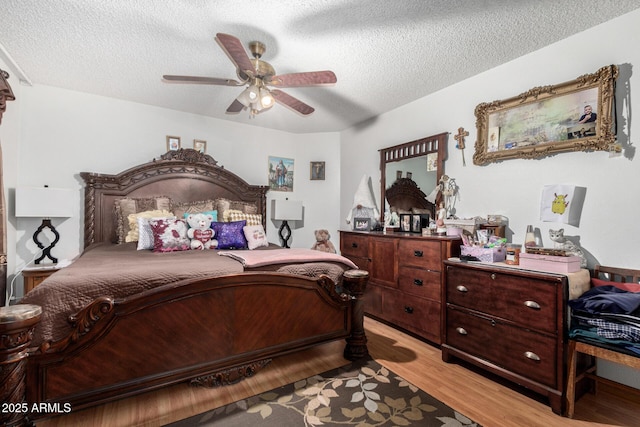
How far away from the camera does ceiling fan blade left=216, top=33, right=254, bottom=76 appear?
171cm

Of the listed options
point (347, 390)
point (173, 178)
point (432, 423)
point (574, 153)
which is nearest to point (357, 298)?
point (347, 390)

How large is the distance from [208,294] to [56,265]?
7.29 ft

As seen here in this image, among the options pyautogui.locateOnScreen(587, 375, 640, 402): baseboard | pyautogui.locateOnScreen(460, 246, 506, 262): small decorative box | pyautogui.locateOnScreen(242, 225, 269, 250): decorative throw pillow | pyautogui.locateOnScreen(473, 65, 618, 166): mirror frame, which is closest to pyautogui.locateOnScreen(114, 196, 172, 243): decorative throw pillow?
pyautogui.locateOnScreen(242, 225, 269, 250): decorative throw pillow

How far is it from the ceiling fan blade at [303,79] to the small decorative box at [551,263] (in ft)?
6.12

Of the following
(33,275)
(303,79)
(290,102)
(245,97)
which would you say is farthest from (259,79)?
(33,275)

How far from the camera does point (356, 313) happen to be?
236cm

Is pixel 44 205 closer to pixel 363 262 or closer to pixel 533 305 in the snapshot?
pixel 363 262

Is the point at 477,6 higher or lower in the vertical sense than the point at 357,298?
higher

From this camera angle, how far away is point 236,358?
1878mm

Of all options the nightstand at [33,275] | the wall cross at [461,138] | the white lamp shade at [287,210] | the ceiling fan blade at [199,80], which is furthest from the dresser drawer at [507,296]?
the nightstand at [33,275]

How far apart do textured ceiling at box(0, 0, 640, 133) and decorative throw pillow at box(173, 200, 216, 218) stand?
1.35 m

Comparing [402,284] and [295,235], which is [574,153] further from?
[295,235]

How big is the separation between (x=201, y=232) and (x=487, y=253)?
8.74 feet

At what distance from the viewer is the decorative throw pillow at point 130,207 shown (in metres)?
3.20
